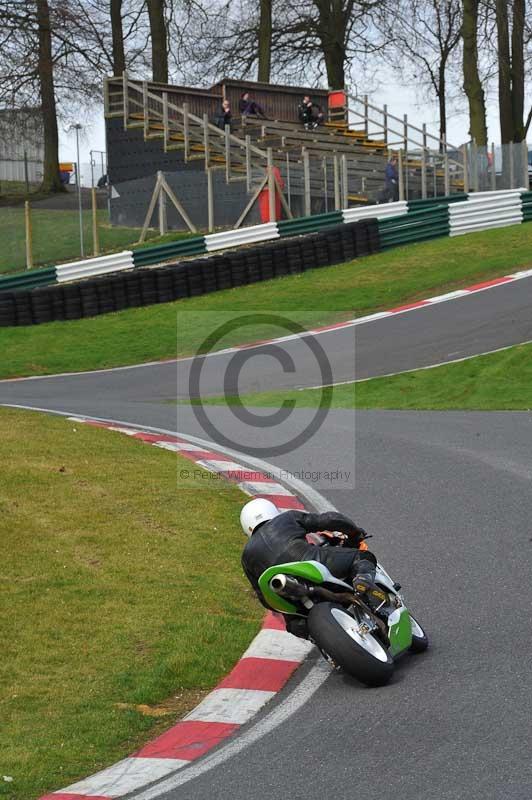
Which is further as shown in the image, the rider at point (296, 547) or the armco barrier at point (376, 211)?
the armco barrier at point (376, 211)

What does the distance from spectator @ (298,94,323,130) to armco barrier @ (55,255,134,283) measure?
41.7ft

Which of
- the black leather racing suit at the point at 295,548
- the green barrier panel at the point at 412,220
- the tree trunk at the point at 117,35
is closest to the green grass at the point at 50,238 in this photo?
the green barrier panel at the point at 412,220

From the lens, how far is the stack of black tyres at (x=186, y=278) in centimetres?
2317

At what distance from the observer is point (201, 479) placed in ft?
36.3

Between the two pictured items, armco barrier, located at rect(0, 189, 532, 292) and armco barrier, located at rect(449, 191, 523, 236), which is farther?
armco barrier, located at rect(449, 191, 523, 236)

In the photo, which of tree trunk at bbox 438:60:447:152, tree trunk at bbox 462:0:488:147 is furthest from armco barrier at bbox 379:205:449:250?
tree trunk at bbox 438:60:447:152

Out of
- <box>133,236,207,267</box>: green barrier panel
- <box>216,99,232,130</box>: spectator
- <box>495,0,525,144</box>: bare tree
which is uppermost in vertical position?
<box>495,0,525,144</box>: bare tree

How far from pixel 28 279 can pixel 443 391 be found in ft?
38.2

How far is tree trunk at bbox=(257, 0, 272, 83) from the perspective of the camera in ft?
129

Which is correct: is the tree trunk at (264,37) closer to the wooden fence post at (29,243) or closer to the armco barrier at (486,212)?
the armco barrier at (486,212)

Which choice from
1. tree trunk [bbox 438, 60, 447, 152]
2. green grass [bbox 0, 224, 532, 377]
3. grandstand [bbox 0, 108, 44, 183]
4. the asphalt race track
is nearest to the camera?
the asphalt race track

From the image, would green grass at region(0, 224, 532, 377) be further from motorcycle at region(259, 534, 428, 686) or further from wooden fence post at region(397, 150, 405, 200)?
motorcycle at region(259, 534, 428, 686)

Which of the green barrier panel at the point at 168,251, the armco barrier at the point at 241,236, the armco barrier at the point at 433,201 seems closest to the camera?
the green barrier panel at the point at 168,251

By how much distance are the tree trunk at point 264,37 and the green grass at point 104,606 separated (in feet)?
101
